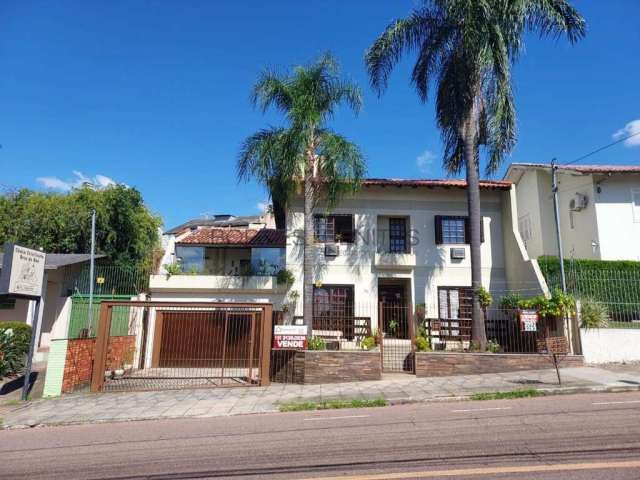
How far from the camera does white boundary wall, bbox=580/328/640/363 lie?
1230 cm

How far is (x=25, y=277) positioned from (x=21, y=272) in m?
0.19

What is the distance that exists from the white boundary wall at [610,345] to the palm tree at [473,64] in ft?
9.50

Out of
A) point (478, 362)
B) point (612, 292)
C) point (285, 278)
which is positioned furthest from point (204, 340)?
→ point (612, 292)

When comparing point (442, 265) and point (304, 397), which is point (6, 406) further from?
point (442, 265)

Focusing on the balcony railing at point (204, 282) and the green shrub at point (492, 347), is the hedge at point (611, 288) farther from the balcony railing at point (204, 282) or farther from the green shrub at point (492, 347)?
the balcony railing at point (204, 282)

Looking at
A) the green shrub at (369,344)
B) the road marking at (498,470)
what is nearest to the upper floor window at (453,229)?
the green shrub at (369,344)

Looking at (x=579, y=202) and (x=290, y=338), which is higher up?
(x=579, y=202)

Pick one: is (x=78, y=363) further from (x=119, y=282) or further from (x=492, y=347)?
(x=492, y=347)

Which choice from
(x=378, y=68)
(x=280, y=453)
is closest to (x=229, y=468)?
(x=280, y=453)

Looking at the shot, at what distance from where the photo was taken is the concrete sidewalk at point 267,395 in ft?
29.0

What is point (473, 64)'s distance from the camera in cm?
1353

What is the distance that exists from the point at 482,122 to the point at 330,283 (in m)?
8.13

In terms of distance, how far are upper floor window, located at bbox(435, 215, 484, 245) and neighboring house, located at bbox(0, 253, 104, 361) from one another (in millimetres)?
14254

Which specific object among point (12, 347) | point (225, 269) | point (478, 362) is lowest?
point (478, 362)
